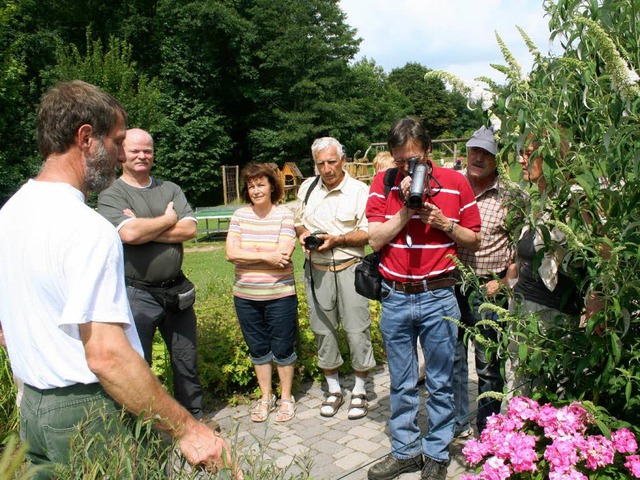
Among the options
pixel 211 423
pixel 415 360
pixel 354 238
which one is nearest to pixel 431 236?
pixel 415 360

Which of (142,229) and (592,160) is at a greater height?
(592,160)

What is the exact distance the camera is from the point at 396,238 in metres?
3.48

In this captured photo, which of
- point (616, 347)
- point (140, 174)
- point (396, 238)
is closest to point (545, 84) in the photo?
point (616, 347)

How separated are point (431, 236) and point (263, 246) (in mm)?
1634

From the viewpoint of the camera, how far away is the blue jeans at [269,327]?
4559 millimetres

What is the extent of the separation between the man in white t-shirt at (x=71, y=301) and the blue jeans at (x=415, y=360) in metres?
1.85

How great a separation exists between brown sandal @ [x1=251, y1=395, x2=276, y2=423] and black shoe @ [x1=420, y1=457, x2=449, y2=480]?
4.81 feet

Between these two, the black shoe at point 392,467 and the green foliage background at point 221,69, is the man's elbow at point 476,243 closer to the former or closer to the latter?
the black shoe at point 392,467

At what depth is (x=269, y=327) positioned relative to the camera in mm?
4645

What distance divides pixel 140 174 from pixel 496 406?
9.98ft

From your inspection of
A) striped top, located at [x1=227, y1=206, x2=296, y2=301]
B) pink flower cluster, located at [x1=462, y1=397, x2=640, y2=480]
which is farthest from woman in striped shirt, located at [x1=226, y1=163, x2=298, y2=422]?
pink flower cluster, located at [x1=462, y1=397, x2=640, y2=480]

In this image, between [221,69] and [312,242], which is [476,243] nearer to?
[312,242]

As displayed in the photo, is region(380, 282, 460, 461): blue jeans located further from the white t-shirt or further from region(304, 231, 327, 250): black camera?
the white t-shirt

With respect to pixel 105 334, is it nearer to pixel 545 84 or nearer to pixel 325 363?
pixel 545 84
